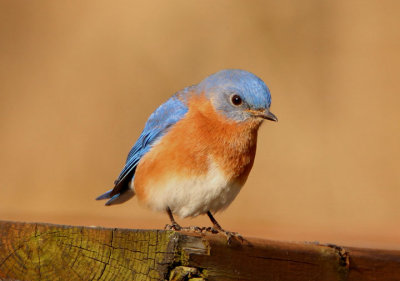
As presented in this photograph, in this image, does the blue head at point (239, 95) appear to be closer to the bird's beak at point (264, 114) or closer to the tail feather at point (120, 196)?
the bird's beak at point (264, 114)

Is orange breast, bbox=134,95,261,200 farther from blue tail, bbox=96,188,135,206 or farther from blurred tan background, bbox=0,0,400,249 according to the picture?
blurred tan background, bbox=0,0,400,249

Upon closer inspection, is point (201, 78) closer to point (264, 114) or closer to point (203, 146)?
point (264, 114)

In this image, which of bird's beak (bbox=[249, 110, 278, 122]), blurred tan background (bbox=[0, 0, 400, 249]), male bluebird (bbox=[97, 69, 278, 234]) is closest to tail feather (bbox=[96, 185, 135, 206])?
male bluebird (bbox=[97, 69, 278, 234])

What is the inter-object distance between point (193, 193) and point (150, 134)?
609mm

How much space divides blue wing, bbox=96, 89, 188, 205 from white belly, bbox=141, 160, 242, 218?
0.32m

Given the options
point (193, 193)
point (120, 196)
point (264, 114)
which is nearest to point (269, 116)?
point (264, 114)

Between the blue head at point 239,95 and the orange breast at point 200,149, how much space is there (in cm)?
4

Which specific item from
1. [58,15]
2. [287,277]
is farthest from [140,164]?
[58,15]

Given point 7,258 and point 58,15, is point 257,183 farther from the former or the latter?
point 7,258

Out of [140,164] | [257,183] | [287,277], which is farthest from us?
[257,183]

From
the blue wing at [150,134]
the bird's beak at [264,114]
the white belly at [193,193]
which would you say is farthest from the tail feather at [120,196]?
the bird's beak at [264,114]

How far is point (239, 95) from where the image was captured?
4355 millimetres

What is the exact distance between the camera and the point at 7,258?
2.58 m

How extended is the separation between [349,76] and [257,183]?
123 cm
